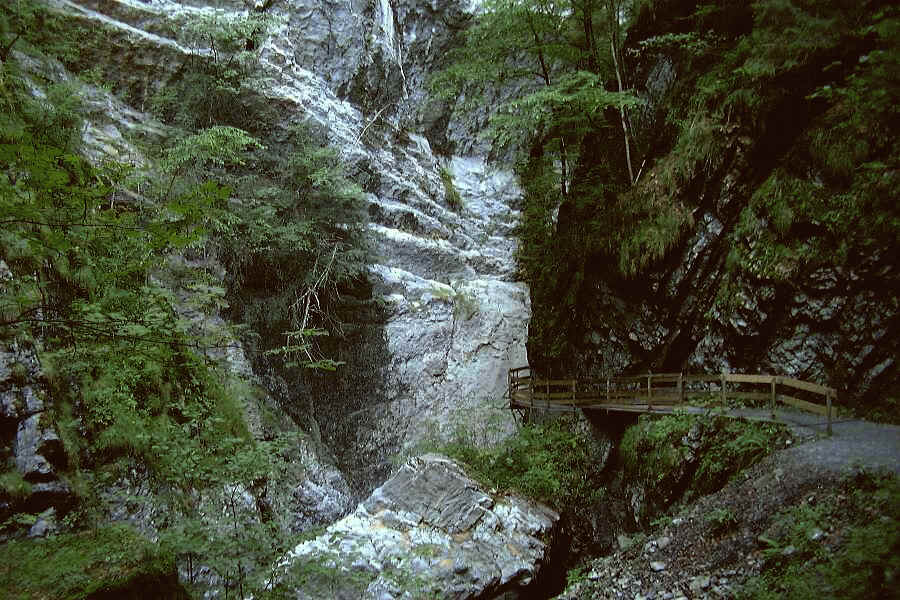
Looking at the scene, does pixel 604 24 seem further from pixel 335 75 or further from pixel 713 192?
pixel 335 75

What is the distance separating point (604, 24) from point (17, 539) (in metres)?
15.6

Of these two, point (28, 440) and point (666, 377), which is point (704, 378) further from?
point (28, 440)

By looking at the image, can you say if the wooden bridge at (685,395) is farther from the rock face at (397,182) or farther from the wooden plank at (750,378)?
the rock face at (397,182)

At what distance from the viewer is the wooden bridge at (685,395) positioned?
726 cm

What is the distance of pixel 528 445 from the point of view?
1109cm

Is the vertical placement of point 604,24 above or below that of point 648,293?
above

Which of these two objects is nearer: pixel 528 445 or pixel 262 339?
pixel 528 445

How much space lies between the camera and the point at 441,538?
8508 millimetres

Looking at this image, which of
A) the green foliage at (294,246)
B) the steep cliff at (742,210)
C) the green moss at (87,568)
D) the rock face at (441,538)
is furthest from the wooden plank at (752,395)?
the green foliage at (294,246)

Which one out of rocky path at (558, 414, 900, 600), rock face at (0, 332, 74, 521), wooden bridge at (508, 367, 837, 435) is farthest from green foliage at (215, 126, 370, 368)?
rocky path at (558, 414, 900, 600)

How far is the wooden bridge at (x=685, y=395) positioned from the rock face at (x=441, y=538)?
2.69m

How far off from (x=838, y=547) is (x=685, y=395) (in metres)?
5.02

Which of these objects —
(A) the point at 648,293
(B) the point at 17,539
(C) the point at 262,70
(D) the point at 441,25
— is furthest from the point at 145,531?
(D) the point at 441,25

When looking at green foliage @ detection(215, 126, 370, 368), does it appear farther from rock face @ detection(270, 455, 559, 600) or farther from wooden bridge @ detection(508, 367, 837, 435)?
wooden bridge @ detection(508, 367, 837, 435)
